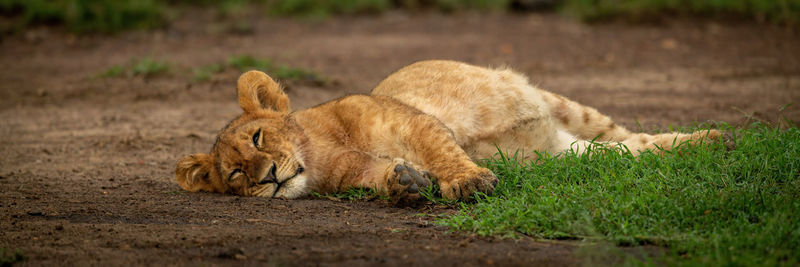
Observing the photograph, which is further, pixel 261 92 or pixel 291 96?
pixel 291 96

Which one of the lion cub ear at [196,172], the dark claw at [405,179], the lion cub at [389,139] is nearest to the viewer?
the dark claw at [405,179]

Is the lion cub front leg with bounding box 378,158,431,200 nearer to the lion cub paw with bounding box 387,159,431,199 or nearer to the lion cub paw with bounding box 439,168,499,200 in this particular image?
the lion cub paw with bounding box 387,159,431,199

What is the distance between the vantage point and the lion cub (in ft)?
14.6

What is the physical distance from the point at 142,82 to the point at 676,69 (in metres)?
6.95

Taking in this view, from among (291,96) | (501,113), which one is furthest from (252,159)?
(291,96)

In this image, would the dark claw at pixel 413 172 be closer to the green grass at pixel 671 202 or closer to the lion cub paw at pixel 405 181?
the lion cub paw at pixel 405 181

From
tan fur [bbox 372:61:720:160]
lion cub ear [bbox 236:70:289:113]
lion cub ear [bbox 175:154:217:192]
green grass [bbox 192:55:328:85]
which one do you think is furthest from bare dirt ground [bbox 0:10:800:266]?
tan fur [bbox 372:61:720:160]

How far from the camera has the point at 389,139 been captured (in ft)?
15.4

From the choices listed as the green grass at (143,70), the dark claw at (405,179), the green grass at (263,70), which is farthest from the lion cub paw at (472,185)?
the green grass at (143,70)

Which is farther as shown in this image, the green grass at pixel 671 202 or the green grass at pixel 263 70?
the green grass at pixel 263 70

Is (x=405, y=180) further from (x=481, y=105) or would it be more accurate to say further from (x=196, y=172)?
(x=196, y=172)

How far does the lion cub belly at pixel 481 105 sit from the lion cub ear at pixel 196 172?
4.44 ft

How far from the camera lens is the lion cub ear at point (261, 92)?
195 inches

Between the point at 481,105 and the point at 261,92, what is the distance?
4.79ft
